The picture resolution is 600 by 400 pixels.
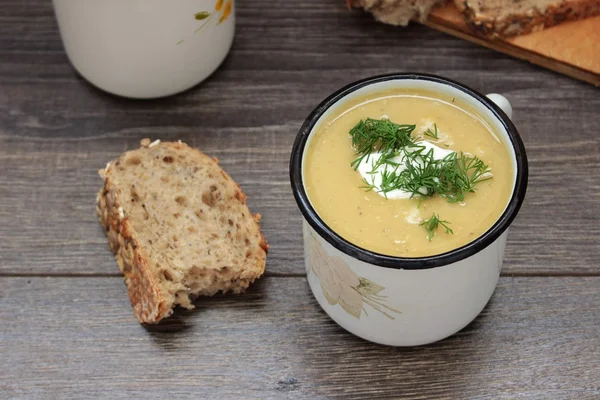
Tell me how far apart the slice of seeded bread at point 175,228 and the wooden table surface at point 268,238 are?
52mm

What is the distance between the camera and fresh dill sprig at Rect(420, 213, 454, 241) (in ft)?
4.82

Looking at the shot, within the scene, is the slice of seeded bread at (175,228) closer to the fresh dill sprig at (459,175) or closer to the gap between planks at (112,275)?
the gap between planks at (112,275)

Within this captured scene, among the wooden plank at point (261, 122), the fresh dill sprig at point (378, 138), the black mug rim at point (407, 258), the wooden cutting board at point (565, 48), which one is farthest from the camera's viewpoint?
the wooden cutting board at point (565, 48)

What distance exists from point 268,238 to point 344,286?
31 cm

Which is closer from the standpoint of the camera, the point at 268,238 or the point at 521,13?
the point at 268,238

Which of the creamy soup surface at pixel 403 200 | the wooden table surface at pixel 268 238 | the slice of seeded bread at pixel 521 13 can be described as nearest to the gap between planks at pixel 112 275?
the wooden table surface at pixel 268 238

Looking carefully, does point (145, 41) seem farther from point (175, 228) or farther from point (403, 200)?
point (403, 200)

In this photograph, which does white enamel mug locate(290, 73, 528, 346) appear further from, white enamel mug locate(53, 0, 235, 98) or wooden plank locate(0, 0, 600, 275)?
white enamel mug locate(53, 0, 235, 98)

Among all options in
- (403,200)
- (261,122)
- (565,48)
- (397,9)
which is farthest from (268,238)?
(565,48)

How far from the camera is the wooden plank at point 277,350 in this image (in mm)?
1616

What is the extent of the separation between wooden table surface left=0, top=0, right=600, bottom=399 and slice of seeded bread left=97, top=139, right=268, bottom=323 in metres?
0.05

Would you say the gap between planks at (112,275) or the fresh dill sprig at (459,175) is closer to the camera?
the fresh dill sprig at (459,175)

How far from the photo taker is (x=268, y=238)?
182 cm

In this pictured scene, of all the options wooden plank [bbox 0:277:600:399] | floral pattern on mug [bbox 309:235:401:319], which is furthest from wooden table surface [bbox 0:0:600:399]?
floral pattern on mug [bbox 309:235:401:319]
